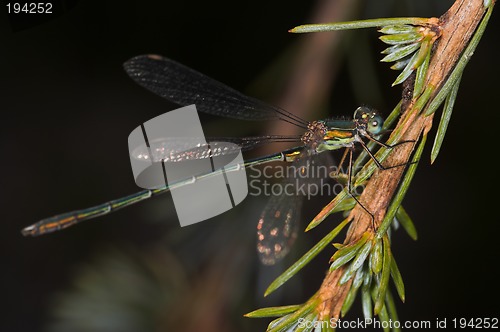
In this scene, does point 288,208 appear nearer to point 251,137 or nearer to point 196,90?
point 251,137

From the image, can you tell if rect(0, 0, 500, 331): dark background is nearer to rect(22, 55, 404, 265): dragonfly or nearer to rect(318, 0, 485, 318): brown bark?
rect(22, 55, 404, 265): dragonfly

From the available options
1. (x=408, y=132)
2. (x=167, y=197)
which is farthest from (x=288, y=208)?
(x=408, y=132)

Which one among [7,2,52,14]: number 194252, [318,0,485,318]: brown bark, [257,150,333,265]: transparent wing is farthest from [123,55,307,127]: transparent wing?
[318,0,485,318]: brown bark

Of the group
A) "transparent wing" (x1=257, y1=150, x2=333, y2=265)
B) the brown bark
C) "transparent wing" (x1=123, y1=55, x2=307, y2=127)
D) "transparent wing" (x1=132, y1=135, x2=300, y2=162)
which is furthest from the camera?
"transparent wing" (x1=132, y1=135, x2=300, y2=162)

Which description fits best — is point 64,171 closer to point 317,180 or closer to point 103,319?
point 103,319

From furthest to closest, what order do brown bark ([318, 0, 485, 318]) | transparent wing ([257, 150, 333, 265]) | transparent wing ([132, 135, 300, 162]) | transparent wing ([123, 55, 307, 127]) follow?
transparent wing ([132, 135, 300, 162]) → transparent wing ([123, 55, 307, 127]) → transparent wing ([257, 150, 333, 265]) → brown bark ([318, 0, 485, 318])

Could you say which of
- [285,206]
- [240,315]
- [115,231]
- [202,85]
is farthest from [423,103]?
[115,231]
